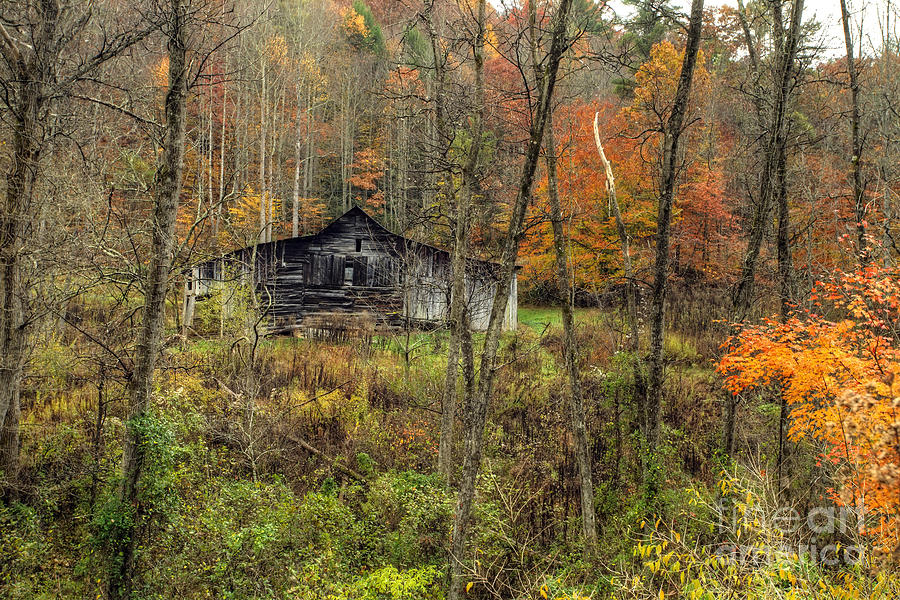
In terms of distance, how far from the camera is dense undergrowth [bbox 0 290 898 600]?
20.4ft

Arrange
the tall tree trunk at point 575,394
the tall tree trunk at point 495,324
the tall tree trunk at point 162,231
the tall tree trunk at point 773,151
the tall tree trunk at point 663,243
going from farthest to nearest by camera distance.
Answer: the tall tree trunk at point 773,151 → the tall tree trunk at point 663,243 → the tall tree trunk at point 575,394 → the tall tree trunk at point 162,231 → the tall tree trunk at point 495,324

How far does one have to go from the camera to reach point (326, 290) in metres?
21.5

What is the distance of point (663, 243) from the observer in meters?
8.50

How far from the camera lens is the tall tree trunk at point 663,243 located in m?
8.21

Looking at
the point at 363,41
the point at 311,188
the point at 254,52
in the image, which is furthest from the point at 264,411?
the point at 363,41

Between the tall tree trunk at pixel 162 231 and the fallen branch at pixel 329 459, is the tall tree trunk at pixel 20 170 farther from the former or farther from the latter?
the fallen branch at pixel 329 459

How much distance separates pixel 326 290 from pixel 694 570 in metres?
17.1

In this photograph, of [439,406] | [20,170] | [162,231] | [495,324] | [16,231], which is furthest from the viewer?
[439,406]

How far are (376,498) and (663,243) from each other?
19.8 ft

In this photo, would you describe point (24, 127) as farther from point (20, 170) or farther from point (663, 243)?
point (663, 243)

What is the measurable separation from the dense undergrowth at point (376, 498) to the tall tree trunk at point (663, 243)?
0.70 m

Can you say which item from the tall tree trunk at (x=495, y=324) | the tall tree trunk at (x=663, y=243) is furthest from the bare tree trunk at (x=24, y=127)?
the tall tree trunk at (x=663, y=243)

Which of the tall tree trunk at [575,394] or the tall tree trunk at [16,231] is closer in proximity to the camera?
the tall tree trunk at [16,231]

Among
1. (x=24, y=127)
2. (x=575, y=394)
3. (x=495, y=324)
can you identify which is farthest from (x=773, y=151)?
Answer: (x=24, y=127)
